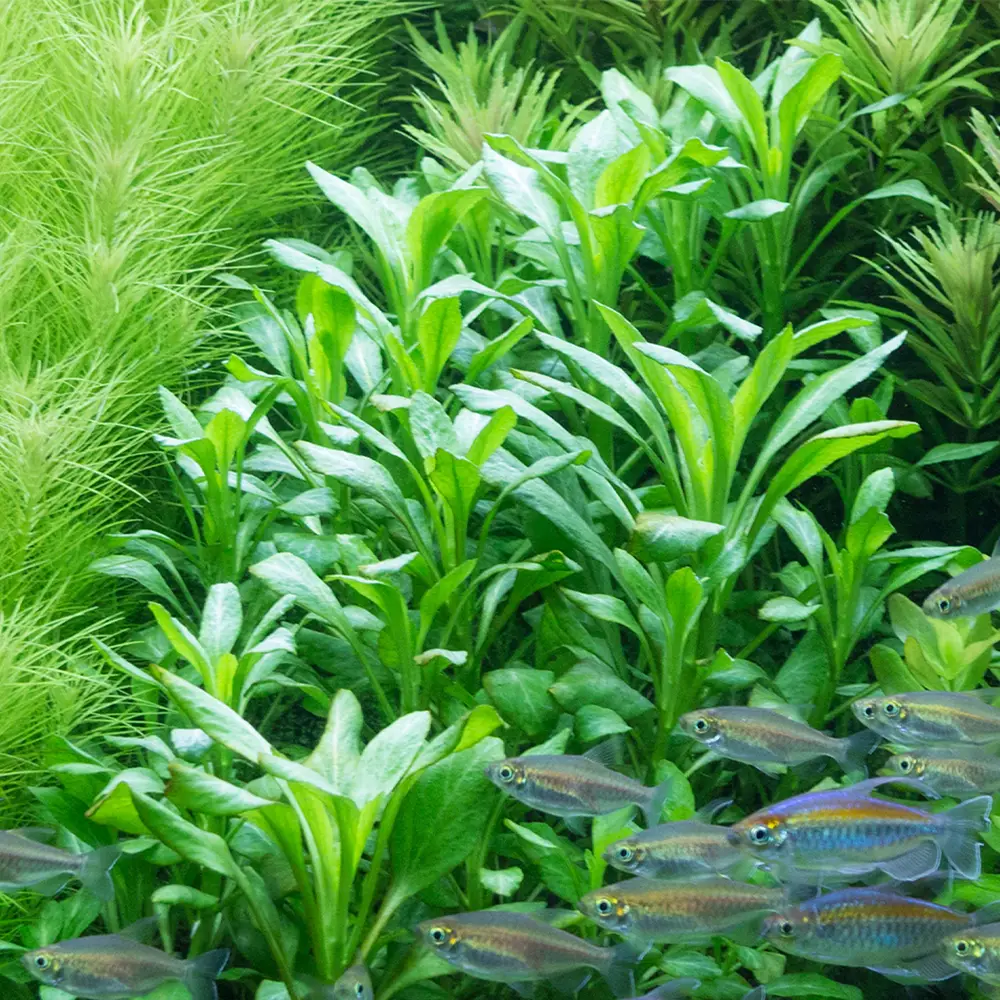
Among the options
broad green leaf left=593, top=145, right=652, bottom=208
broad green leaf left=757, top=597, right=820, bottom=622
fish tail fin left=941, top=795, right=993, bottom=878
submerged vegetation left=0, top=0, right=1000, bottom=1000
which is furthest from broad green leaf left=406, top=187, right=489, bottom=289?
fish tail fin left=941, top=795, right=993, bottom=878

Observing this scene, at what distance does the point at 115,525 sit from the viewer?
2.82 metres

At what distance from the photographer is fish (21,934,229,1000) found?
195 centimetres

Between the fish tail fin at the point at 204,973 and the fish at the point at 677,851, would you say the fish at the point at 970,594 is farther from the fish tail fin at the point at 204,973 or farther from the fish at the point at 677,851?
the fish tail fin at the point at 204,973

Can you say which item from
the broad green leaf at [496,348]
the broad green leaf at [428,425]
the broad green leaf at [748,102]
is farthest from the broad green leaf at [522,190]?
the broad green leaf at [428,425]

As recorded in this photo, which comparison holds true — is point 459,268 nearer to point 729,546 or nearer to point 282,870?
point 729,546

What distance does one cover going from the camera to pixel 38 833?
2312mm

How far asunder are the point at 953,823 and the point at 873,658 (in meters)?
0.64

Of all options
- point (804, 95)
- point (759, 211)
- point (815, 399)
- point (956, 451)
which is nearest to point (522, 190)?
point (759, 211)

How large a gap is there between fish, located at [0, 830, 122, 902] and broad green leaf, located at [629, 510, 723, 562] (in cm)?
112

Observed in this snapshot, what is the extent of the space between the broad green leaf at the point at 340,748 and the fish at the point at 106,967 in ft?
1.37

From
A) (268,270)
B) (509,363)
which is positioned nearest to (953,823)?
(509,363)

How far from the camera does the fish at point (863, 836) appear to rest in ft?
5.93

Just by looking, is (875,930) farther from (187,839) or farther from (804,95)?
(804,95)

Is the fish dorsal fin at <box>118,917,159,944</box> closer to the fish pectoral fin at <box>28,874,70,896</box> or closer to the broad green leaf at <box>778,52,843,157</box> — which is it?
the fish pectoral fin at <box>28,874,70,896</box>
